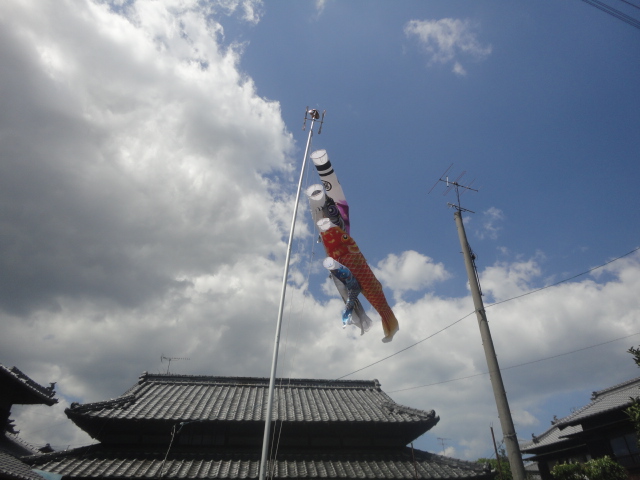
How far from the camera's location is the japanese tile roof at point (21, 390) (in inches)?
653

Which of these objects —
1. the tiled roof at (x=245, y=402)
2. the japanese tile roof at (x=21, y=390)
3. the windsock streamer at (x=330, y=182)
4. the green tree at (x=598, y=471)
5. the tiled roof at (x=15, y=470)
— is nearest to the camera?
the tiled roof at (x=15, y=470)

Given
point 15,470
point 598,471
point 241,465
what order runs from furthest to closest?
point 598,471 → point 241,465 → point 15,470

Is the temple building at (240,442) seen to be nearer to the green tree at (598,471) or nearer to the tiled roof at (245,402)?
the tiled roof at (245,402)

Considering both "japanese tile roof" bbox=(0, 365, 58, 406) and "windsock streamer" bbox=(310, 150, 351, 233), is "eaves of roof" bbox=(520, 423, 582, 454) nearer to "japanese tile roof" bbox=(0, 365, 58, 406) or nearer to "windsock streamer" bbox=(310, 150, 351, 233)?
"windsock streamer" bbox=(310, 150, 351, 233)

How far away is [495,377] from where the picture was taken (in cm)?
1065

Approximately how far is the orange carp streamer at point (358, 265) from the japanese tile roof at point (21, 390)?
15277mm

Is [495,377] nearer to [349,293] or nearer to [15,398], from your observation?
[349,293]

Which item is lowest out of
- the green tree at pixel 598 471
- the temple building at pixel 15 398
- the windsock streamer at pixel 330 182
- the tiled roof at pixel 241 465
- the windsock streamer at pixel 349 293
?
the tiled roof at pixel 241 465

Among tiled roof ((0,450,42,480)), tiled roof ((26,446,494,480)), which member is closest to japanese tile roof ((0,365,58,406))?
tiled roof ((0,450,42,480))

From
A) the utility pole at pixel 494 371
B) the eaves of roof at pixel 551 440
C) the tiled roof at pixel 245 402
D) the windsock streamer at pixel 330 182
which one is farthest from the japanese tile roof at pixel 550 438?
the windsock streamer at pixel 330 182

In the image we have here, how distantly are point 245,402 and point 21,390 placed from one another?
10683mm

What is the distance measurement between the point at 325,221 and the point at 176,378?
1360 cm

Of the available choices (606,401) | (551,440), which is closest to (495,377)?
(606,401)

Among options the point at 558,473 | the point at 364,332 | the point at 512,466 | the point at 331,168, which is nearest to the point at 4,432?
the point at 364,332
